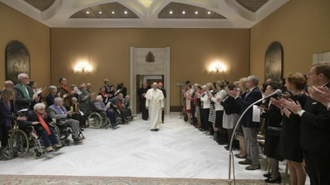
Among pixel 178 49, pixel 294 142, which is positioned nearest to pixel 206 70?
pixel 178 49

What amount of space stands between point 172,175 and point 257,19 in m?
9.90

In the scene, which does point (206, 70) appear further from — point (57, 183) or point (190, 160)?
point (57, 183)

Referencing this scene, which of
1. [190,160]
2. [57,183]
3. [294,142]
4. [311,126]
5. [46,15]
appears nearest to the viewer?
[311,126]

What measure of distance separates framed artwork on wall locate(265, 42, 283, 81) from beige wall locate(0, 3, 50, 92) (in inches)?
437

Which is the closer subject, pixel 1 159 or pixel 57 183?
pixel 57 183

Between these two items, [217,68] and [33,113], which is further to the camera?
[217,68]

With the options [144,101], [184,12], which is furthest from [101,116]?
[184,12]

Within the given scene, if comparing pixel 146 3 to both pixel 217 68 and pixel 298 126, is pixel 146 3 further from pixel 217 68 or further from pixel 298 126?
pixel 298 126

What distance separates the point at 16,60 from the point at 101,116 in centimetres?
458

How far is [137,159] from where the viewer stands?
16.4 ft

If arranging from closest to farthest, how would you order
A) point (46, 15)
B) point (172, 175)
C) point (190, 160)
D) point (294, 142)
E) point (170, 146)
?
point (294, 142) → point (172, 175) → point (190, 160) → point (170, 146) → point (46, 15)

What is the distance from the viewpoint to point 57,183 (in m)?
3.74

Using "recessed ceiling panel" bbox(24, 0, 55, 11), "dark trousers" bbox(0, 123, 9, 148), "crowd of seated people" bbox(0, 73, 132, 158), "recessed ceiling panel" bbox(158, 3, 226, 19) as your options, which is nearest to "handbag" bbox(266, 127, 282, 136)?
"crowd of seated people" bbox(0, 73, 132, 158)

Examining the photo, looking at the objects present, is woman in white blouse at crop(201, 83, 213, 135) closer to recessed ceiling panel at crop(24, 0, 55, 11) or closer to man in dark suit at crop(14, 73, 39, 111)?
man in dark suit at crop(14, 73, 39, 111)
